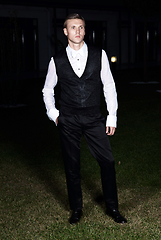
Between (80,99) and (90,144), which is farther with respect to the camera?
(90,144)

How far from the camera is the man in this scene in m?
3.30

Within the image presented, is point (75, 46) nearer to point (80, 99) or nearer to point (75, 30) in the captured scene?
point (75, 30)

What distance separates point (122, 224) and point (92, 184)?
122 centimetres

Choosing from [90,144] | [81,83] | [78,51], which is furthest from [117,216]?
[78,51]

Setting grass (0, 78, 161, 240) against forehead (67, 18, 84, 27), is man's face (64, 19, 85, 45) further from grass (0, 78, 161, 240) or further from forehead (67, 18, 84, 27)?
grass (0, 78, 161, 240)

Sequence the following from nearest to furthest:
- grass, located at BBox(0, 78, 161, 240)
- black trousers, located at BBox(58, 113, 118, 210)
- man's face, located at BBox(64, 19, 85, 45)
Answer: man's face, located at BBox(64, 19, 85, 45) → black trousers, located at BBox(58, 113, 118, 210) → grass, located at BBox(0, 78, 161, 240)

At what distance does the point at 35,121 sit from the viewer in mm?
8914

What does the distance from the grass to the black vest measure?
3.72ft

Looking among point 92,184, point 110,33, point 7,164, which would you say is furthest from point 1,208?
point 110,33

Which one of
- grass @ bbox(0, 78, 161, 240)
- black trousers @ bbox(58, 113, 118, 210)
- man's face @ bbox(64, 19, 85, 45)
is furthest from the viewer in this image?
grass @ bbox(0, 78, 161, 240)

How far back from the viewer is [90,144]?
11.5ft

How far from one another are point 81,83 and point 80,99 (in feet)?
0.46

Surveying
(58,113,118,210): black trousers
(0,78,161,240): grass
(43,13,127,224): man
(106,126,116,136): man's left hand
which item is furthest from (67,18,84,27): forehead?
(0,78,161,240): grass

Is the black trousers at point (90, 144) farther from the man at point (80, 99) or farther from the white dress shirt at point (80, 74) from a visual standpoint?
the white dress shirt at point (80, 74)
